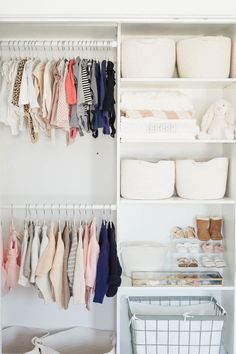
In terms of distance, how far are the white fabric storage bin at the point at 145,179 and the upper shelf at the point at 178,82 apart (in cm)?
46

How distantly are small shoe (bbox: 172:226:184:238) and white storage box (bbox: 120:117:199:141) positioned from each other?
679 mm

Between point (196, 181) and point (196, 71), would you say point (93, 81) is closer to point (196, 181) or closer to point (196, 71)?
point (196, 71)

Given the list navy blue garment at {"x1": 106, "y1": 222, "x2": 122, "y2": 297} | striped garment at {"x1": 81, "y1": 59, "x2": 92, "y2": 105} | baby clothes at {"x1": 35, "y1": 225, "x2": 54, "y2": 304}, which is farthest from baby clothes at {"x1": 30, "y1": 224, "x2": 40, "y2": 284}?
striped garment at {"x1": 81, "y1": 59, "x2": 92, "y2": 105}

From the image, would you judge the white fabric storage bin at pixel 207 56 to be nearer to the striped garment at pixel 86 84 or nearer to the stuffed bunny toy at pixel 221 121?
the stuffed bunny toy at pixel 221 121

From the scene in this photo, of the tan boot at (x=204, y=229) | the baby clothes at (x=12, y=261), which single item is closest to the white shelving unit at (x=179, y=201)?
the tan boot at (x=204, y=229)

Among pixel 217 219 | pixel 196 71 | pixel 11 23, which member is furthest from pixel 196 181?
pixel 11 23

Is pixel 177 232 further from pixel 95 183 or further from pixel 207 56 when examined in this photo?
pixel 207 56

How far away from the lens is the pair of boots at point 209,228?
2.79m

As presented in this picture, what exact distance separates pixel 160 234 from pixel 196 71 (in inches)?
42.6

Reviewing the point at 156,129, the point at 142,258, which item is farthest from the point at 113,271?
the point at 156,129

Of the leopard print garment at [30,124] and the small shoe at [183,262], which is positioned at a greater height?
the leopard print garment at [30,124]

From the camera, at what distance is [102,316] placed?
295 centimetres

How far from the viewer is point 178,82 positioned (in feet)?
8.38
